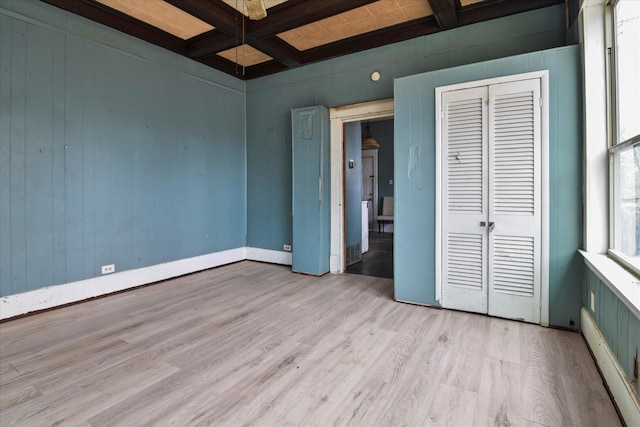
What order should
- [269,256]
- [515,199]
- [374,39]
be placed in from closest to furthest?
1. [515,199]
2. [374,39]
3. [269,256]

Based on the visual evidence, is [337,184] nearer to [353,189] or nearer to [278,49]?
[353,189]

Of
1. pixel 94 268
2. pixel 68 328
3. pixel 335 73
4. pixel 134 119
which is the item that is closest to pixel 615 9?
pixel 335 73

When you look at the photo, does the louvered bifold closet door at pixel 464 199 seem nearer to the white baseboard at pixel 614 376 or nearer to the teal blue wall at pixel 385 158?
the white baseboard at pixel 614 376

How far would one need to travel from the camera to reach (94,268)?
3.44 m

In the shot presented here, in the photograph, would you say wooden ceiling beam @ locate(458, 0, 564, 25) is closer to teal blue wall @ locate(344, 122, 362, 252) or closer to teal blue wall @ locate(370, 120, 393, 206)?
teal blue wall @ locate(344, 122, 362, 252)

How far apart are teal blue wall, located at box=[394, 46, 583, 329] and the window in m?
0.28

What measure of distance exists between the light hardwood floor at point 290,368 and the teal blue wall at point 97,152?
694 mm

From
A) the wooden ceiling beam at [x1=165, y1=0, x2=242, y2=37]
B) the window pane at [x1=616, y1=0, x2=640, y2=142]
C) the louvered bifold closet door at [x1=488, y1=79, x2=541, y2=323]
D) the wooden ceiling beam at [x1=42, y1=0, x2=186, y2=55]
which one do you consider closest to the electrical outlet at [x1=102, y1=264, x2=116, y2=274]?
the wooden ceiling beam at [x1=42, y1=0, x2=186, y2=55]

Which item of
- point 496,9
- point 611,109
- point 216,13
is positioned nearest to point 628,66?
point 611,109

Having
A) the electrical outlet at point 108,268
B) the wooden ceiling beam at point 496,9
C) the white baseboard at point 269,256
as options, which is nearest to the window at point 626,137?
the wooden ceiling beam at point 496,9

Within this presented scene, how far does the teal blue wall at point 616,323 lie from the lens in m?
1.56

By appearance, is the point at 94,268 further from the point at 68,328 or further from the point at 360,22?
the point at 360,22

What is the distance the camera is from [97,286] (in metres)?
3.46

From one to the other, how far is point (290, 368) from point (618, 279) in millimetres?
1993
